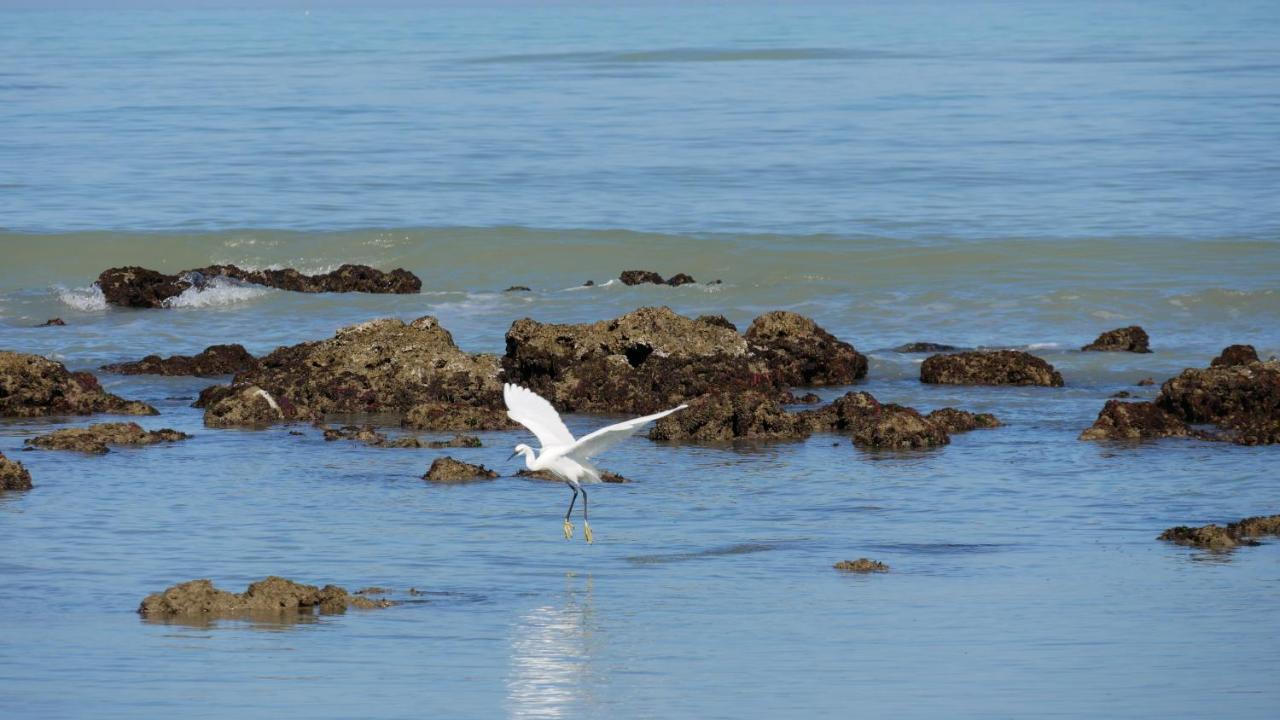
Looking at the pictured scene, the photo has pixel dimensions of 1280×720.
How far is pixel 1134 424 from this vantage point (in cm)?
1480

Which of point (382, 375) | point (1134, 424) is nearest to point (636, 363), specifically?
point (382, 375)

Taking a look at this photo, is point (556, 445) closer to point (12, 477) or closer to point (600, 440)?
point (600, 440)

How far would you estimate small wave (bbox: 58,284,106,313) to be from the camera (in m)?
24.6

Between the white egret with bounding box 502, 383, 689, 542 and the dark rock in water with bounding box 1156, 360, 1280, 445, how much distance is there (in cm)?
581

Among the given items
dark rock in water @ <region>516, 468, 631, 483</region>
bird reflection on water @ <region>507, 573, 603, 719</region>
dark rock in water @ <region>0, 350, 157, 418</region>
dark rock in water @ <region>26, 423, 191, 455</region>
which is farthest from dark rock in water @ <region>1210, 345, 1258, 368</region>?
dark rock in water @ <region>0, 350, 157, 418</region>

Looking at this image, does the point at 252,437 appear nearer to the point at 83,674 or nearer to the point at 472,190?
the point at 83,674

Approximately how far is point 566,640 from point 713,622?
2.51 ft

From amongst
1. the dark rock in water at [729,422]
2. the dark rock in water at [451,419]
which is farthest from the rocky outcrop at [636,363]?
the dark rock in water at [729,422]

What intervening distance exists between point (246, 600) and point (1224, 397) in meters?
8.94

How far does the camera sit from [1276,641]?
881 centimetres

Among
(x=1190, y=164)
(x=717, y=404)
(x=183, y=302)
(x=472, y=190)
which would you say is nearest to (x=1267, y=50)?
(x=1190, y=164)

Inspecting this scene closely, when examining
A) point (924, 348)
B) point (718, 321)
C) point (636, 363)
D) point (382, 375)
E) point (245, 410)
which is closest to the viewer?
point (245, 410)

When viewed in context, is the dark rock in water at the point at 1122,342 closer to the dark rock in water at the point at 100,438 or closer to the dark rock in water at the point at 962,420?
the dark rock in water at the point at 962,420

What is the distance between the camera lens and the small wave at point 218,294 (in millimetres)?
24266
